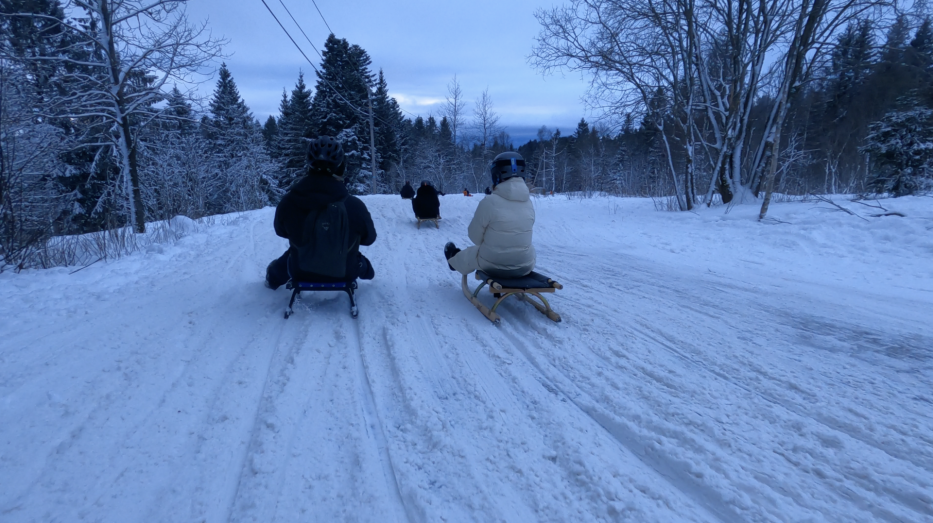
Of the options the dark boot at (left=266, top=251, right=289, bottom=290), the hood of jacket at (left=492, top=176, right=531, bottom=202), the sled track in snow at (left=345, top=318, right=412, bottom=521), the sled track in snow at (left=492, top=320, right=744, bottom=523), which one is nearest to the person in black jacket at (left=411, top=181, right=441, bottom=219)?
the dark boot at (left=266, top=251, right=289, bottom=290)

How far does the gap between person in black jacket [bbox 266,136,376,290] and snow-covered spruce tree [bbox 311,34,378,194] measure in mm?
28926

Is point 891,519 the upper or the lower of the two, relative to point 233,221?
lower

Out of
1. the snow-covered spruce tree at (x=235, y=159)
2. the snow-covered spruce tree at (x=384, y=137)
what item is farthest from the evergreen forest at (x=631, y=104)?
the snow-covered spruce tree at (x=384, y=137)

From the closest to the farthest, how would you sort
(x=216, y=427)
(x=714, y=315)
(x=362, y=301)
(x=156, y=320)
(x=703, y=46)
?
1. (x=216, y=427)
2. (x=156, y=320)
3. (x=714, y=315)
4. (x=362, y=301)
5. (x=703, y=46)

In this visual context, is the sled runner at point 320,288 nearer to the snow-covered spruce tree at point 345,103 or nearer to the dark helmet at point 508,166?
the dark helmet at point 508,166

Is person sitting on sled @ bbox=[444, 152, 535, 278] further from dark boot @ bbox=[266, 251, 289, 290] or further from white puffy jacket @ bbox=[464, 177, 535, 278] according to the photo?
dark boot @ bbox=[266, 251, 289, 290]

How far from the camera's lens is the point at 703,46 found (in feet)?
41.3

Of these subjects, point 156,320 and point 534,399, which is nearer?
point 534,399

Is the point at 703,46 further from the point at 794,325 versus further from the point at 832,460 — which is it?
the point at 832,460

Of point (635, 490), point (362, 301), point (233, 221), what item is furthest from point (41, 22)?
point (635, 490)

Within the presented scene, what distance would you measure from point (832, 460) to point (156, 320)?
540cm

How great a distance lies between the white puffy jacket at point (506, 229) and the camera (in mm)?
4508

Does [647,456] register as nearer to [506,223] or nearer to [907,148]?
[506,223]

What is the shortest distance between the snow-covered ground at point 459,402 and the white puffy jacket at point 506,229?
0.58 m
